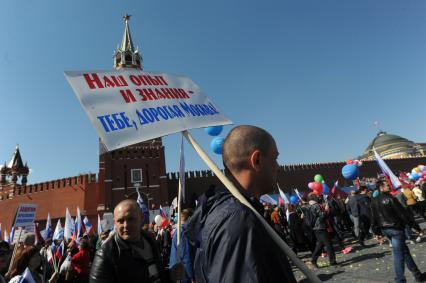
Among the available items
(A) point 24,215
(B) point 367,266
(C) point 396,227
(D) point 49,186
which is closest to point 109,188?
(D) point 49,186

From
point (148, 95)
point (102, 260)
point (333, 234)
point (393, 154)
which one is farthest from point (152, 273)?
point (393, 154)

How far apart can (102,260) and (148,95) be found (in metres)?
1.14

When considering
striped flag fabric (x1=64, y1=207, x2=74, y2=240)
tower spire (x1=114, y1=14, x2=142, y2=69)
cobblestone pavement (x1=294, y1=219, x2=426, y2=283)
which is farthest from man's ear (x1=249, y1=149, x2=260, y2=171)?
tower spire (x1=114, y1=14, x2=142, y2=69)

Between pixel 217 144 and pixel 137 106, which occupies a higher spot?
pixel 217 144

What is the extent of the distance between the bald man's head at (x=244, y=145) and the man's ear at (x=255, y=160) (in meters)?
0.01

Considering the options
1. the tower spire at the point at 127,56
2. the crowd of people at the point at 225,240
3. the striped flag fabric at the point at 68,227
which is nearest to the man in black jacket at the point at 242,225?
the crowd of people at the point at 225,240

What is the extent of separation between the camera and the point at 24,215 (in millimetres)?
7293

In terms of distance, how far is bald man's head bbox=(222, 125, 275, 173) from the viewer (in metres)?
1.33

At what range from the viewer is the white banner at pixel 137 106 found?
1.65 metres

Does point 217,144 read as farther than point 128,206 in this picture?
Yes

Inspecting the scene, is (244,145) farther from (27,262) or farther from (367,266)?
(367,266)

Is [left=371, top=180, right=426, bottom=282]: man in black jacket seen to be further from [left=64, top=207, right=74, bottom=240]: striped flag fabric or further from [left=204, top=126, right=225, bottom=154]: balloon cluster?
[left=64, top=207, right=74, bottom=240]: striped flag fabric

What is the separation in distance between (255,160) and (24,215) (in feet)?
25.8

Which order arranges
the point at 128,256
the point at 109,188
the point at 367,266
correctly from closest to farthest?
the point at 128,256, the point at 367,266, the point at 109,188
